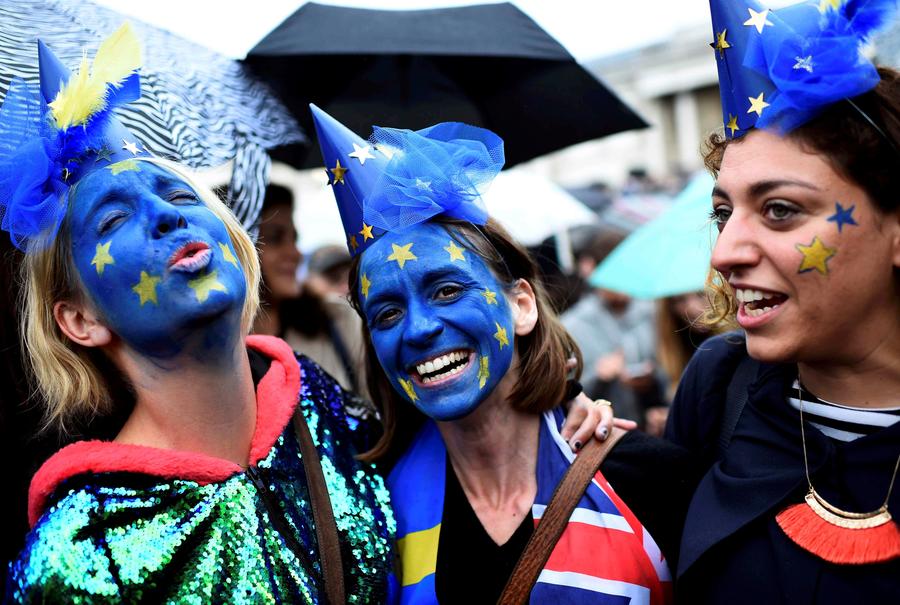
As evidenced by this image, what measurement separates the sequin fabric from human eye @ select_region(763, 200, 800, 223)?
1416 mm

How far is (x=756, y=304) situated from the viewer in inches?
81.8

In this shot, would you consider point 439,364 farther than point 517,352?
No

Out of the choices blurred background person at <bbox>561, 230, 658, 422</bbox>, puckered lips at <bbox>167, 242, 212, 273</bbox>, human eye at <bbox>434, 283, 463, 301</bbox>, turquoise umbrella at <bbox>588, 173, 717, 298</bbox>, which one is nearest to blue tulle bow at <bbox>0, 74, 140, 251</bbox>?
puckered lips at <bbox>167, 242, 212, 273</bbox>

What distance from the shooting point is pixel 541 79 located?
13.0 feet

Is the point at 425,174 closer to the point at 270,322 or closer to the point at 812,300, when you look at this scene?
the point at 812,300

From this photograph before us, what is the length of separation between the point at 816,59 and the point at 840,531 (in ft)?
3.55

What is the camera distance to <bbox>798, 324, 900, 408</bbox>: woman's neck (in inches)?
79.0

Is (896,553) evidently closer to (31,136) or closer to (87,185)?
(87,185)

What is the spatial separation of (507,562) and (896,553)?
1.08 m

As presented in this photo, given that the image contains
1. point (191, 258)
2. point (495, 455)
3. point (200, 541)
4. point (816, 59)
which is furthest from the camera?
point (495, 455)

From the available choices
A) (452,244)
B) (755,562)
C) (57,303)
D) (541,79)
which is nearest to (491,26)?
(541,79)

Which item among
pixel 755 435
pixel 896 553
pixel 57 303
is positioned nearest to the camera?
pixel 896 553

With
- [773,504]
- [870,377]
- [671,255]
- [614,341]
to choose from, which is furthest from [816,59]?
[614,341]

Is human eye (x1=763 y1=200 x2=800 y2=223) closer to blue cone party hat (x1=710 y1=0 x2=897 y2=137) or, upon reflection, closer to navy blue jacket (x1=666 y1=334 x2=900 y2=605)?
blue cone party hat (x1=710 y1=0 x2=897 y2=137)
